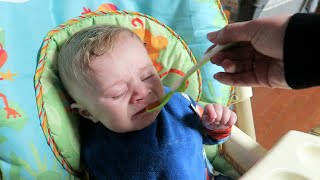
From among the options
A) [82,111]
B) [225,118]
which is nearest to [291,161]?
[225,118]

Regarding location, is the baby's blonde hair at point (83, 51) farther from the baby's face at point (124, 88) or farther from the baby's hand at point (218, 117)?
the baby's hand at point (218, 117)

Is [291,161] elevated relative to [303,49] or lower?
lower

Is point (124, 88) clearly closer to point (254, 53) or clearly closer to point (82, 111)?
point (82, 111)

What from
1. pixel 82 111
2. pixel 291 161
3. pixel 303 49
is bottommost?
pixel 291 161

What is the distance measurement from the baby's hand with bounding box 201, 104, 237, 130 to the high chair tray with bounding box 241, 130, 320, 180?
10cm

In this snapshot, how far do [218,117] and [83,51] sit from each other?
0.97ft

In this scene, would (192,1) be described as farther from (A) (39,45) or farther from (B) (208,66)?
(A) (39,45)

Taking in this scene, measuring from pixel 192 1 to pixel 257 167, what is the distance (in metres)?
0.44

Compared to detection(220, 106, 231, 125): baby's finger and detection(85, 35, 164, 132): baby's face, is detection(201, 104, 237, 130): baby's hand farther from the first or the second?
detection(85, 35, 164, 132): baby's face

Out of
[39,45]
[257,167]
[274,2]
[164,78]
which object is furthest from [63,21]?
[274,2]

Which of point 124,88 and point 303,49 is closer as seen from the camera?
point 303,49

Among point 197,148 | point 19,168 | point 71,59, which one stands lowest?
point 197,148

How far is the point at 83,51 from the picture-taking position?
718 millimetres

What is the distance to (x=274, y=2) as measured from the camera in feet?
5.68
